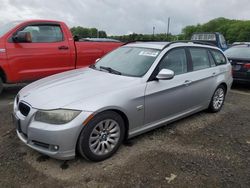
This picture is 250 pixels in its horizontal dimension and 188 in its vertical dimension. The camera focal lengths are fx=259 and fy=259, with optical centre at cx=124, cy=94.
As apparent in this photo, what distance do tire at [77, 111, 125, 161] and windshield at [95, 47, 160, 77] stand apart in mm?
858

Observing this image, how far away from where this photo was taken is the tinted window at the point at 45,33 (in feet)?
20.1

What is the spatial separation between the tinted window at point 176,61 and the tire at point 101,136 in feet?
3.97

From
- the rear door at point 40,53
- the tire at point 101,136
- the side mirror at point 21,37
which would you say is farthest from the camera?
the rear door at point 40,53

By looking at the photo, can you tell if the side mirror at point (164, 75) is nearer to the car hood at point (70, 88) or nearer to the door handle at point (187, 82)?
the car hood at point (70, 88)

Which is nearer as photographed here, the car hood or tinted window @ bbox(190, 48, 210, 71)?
the car hood

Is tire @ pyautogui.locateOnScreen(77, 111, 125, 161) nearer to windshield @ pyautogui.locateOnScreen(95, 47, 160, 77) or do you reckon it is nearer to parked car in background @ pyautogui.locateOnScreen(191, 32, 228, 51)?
windshield @ pyautogui.locateOnScreen(95, 47, 160, 77)

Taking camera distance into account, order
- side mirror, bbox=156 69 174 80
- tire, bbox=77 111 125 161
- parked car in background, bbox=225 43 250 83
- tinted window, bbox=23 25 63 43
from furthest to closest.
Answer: parked car in background, bbox=225 43 250 83, tinted window, bbox=23 25 63 43, side mirror, bbox=156 69 174 80, tire, bbox=77 111 125 161

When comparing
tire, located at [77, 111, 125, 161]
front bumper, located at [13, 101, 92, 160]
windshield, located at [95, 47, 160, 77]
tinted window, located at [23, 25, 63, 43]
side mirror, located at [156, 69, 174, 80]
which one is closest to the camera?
front bumper, located at [13, 101, 92, 160]

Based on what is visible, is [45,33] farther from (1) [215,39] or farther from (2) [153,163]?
(1) [215,39]

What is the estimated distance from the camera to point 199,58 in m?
4.91

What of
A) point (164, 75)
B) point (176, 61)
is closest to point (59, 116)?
point (164, 75)

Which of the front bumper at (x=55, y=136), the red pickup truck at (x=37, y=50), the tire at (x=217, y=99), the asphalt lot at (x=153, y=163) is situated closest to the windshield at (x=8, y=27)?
the red pickup truck at (x=37, y=50)

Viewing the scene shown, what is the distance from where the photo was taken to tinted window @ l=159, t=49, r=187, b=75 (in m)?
4.12

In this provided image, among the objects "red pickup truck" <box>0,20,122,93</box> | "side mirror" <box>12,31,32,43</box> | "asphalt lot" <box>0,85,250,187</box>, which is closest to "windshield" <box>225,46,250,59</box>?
"asphalt lot" <box>0,85,250,187</box>
